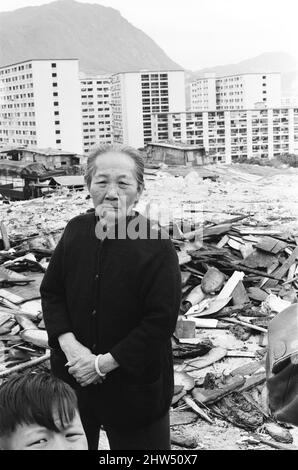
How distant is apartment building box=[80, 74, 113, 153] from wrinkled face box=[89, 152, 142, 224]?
3.82 m

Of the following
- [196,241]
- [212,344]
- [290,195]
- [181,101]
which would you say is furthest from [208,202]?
[181,101]

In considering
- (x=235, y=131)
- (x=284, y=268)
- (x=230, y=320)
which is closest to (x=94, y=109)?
(x=284, y=268)

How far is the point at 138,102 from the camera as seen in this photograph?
9.62m

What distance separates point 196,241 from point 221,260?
1.14 ft

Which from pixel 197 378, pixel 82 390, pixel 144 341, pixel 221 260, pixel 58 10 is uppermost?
pixel 58 10

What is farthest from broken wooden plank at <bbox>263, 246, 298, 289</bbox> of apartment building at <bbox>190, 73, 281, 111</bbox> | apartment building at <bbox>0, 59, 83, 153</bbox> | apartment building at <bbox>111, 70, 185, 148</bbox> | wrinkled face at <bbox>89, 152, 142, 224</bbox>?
apartment building at <bbox>190, 73, 281, 111</bbox>

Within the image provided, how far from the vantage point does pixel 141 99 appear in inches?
396

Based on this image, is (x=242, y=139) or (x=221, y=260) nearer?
(x=221, y=260)

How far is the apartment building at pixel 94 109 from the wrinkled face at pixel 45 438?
166 inches

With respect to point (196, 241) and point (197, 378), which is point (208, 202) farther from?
Answer: point (197, 378)

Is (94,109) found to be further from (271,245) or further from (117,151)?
(117,151)

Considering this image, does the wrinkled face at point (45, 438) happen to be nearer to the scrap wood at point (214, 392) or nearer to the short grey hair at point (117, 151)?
the short grey hair at point (117, 151)

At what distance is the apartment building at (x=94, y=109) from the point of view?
5991 mm

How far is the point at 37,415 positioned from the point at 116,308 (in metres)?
0.33
